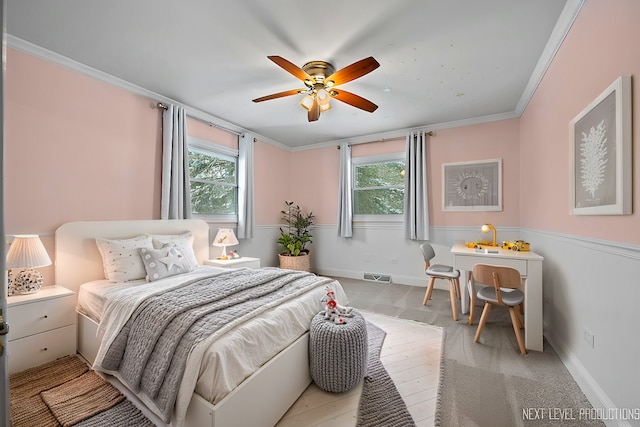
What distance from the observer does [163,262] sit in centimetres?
254

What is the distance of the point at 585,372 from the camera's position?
1760mm

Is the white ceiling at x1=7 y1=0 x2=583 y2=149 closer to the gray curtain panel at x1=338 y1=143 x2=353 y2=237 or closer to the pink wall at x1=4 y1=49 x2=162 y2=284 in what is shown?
the pink wall at x1=4 y1=49 x2=162 y2=284

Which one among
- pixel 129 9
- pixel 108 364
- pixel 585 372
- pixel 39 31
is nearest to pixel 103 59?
pixel 39 31

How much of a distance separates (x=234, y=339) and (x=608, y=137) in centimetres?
236

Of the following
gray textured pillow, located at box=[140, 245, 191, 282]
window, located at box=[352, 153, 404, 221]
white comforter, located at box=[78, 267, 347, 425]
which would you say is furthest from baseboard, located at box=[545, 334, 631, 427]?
gray textured pillow, located at box=[140, 245, 191, 282]

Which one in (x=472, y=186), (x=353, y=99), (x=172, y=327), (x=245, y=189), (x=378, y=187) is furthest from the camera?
(x=378, y=187)

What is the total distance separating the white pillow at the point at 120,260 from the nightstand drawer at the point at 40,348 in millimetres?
487

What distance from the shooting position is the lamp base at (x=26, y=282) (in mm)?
2062

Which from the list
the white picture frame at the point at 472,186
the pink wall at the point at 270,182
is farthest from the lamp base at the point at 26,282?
the white picture frame at the point at 472,186

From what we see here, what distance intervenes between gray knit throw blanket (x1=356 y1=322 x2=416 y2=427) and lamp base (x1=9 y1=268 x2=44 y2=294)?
266 centimetres

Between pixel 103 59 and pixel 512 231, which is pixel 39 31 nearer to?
pixel 103 59

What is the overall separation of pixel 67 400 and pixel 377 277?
156 inches

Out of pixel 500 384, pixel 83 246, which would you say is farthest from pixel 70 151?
pixel 500 384

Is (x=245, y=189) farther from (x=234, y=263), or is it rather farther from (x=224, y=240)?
(x=234, y=263)
